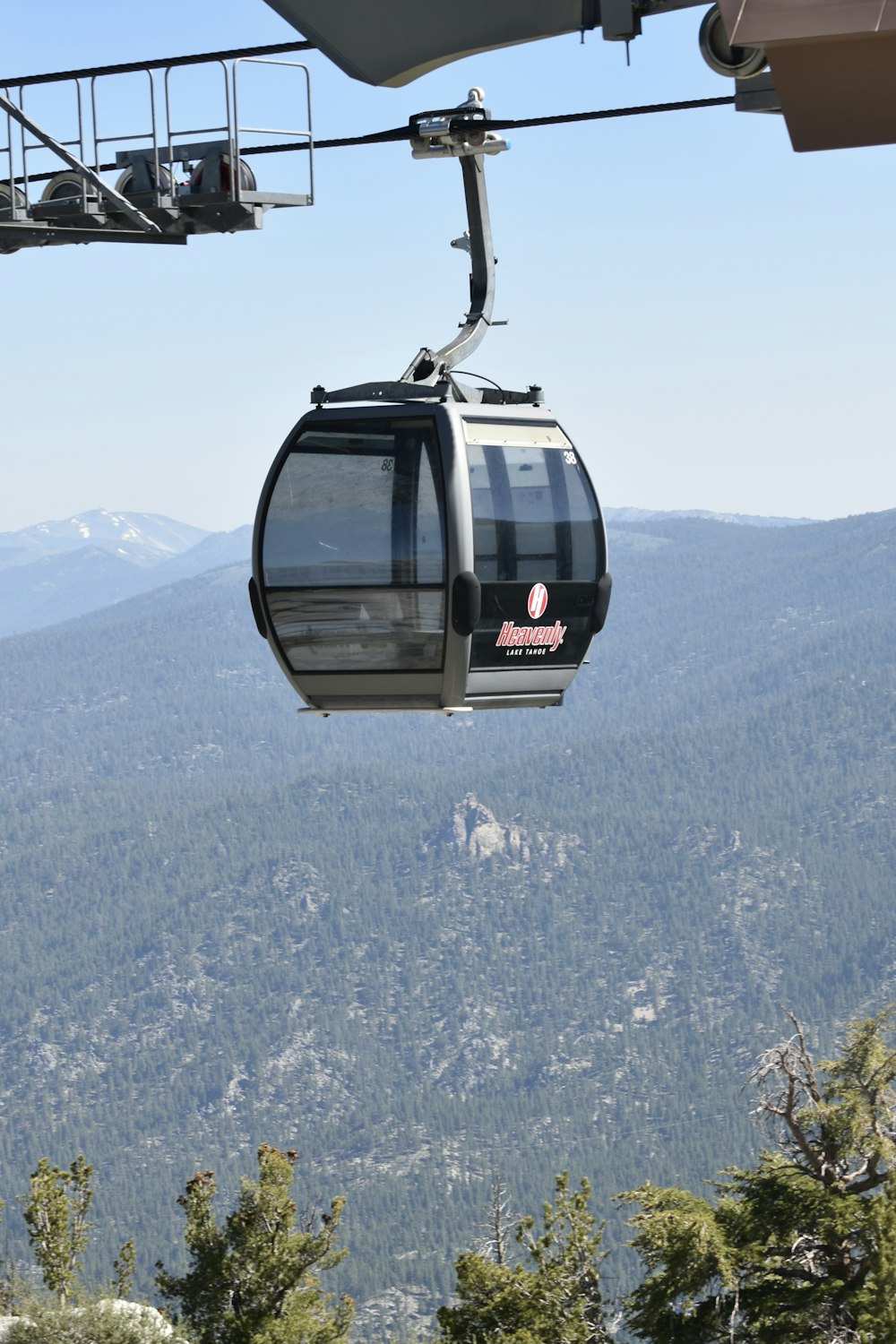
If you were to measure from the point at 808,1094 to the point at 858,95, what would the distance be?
3110 cm

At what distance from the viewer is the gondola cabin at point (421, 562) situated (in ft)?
30.3

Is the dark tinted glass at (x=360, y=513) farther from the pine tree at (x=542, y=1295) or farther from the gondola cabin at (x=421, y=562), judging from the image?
the pine tree at (x=542, y=1295)

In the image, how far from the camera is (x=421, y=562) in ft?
30.3

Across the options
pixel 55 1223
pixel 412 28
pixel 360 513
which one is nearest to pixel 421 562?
pixel 360 513

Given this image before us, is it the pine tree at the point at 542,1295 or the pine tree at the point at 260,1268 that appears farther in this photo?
the pine tree at the point at 260,1268

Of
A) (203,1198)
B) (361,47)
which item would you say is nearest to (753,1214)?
(203,1198)

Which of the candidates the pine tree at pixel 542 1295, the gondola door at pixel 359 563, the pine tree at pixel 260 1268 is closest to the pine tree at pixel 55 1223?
the pine tree at pixel 260 1268

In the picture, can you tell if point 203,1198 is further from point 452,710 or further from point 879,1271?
point 452,710

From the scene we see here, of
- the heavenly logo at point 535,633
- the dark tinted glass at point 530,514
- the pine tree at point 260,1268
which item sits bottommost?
the pine tree at point 260,1268

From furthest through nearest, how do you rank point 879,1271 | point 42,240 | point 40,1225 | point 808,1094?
point 40,1225 < point 808,1094 < point 879,1271 < point 42,240

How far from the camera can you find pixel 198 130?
9000 mm

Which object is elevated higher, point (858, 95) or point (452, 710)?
point (858, 95)

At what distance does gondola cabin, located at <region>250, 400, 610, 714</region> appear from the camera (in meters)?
9.25

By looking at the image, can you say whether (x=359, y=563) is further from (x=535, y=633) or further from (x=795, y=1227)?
(x=795, y=1227)
